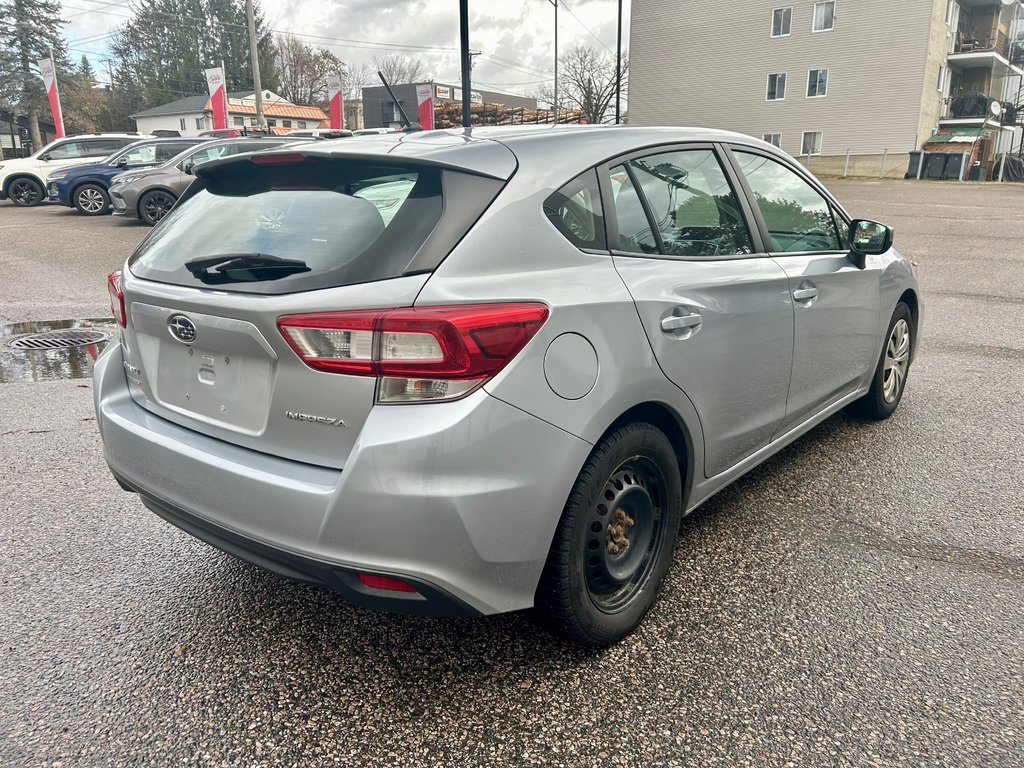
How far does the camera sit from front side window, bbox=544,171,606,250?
2.39 meters

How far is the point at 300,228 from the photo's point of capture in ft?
7.72

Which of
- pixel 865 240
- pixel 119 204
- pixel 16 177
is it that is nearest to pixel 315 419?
pixel 865 240

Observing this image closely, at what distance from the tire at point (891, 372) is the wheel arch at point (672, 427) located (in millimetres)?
2188

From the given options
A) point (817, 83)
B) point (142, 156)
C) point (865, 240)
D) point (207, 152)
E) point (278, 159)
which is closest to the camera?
point (278, 159)

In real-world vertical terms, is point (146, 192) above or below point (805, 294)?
below

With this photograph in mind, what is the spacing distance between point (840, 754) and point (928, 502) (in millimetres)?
1944

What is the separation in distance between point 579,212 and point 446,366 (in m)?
0.78

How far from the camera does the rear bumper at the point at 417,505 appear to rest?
78.4 inches

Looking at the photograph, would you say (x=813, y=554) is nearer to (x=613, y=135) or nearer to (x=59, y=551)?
(x=613, y=135)

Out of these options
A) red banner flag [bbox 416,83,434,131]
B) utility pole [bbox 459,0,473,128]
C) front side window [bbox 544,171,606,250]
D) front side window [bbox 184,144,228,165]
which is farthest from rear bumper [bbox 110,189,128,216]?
front side window [bbox 544,171,606,250]

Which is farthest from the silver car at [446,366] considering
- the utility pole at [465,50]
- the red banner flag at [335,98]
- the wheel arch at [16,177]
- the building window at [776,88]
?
the building window at [776,88]

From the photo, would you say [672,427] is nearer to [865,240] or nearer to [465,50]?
[865,240]

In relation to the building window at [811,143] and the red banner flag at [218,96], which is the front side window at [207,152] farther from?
the building window at [811,143]

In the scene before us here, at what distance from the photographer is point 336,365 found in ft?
6.74
